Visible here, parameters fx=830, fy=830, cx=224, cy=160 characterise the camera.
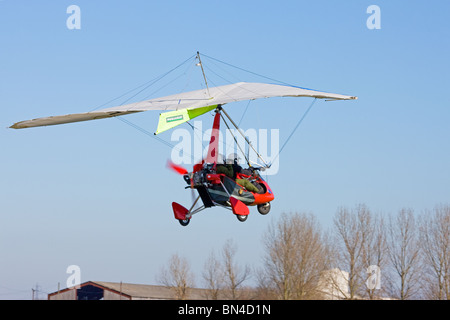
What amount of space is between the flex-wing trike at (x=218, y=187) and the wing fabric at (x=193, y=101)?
107cm

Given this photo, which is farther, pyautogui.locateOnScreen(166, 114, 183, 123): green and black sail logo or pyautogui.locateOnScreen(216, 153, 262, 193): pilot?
pyautogui.locateOnScreen(216, 153, 262, 193): pilot

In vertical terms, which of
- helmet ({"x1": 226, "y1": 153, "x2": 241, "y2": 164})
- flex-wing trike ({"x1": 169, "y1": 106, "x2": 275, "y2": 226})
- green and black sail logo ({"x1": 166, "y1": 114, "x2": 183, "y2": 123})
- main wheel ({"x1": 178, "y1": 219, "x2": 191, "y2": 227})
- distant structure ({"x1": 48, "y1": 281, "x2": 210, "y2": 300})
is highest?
green and black sail logo ({"x1": 166, "y1": 114, "x2": 183, "y2": 123})

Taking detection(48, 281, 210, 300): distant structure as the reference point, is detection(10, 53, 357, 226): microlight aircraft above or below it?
above

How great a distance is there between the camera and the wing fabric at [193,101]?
29625mm

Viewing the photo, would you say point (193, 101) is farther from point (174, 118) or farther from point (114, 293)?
point (114, 293)

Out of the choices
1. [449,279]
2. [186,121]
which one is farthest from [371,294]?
[186,121]

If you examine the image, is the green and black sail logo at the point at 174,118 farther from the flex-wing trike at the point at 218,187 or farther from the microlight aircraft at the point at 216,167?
the flex-wing trike at the point at 218,187

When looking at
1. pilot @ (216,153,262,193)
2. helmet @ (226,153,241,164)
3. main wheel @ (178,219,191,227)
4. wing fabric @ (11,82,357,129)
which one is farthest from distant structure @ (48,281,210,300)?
helmet @ (226,153,241,164)

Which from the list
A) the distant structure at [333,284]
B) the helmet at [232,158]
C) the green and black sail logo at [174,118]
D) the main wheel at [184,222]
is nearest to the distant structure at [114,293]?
the distant structure at [333,284]

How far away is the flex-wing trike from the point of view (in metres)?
29.2

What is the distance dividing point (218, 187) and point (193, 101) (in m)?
3.98

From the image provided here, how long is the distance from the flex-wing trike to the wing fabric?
1068 millimetres

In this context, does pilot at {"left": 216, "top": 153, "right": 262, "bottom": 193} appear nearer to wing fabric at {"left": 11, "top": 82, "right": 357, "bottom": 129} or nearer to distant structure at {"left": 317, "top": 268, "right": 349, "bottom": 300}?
wing fabric at {"left": 11, "top": 82, "right": 357, "bottom": 129}

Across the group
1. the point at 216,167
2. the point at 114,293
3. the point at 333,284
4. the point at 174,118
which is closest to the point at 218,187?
the point at 216,167
